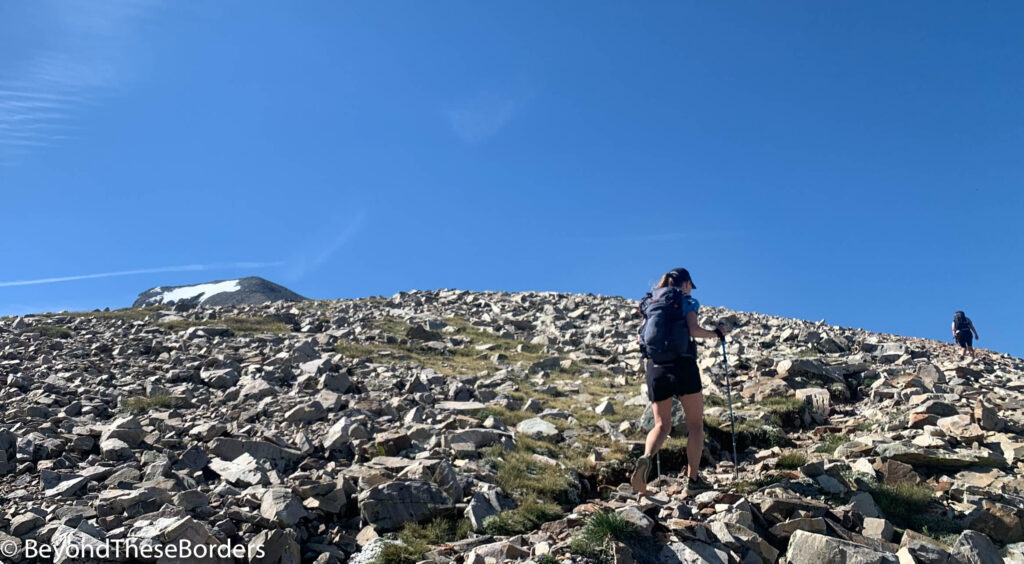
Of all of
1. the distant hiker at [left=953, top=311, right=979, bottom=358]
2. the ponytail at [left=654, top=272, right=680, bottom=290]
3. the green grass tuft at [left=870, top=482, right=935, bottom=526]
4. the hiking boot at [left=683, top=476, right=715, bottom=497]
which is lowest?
the green grass tuft at [left=870, top=482, right=935, bottom=526]

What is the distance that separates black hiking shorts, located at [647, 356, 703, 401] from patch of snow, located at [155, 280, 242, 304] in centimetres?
4594

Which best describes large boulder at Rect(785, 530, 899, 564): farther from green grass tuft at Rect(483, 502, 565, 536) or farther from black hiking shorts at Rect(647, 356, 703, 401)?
green grass tuft at Rect(483, 502, 565, 536)

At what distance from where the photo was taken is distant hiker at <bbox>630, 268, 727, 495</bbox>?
7707 millimetres

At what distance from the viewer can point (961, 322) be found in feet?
72.0

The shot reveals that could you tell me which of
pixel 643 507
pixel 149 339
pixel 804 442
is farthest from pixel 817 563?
pixel 149 339

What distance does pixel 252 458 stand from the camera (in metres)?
8.87

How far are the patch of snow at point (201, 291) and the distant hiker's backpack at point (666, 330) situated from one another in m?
45.8

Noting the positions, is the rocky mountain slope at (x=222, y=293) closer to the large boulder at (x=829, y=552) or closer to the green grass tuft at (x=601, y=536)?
the green grass tuft at (x=601, y=536)

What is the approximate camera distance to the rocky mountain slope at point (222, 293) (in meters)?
46.2

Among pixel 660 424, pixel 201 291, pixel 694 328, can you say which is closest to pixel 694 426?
pixel 660 424

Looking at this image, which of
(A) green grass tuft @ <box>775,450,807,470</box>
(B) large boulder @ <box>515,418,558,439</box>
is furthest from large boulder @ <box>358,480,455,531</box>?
(A) green grass tuft @ <box>775,450,807,470</box>

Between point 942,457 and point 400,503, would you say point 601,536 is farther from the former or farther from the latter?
point 942,457

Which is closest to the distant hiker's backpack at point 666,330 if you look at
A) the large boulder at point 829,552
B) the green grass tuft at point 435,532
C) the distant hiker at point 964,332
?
the large boulder at point 829,552

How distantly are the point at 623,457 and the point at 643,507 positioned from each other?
3152 mm
